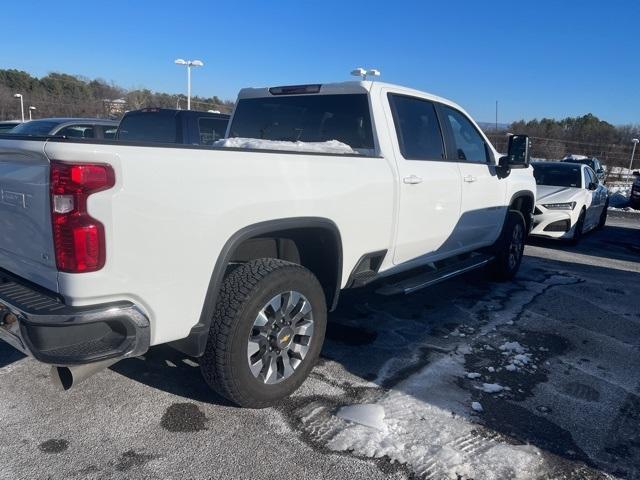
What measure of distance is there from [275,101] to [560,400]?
3263 millimetres

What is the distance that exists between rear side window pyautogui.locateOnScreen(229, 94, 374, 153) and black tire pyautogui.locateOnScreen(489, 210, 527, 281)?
2782mm

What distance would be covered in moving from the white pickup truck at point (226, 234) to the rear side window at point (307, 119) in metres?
0.01

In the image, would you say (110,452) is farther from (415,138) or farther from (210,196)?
(415,138)

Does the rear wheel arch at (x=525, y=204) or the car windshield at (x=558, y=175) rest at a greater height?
the car windshield at (x=558, y=175)

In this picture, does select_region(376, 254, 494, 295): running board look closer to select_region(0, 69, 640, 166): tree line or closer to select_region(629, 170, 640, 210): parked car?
select_region(629, 170, 640, 210): parked car

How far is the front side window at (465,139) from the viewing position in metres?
5.00

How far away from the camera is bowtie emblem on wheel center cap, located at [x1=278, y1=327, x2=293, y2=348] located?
10.3ft

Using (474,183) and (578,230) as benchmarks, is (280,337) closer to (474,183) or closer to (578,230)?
(474,183)

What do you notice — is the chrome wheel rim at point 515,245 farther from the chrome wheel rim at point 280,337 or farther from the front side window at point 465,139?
the chrome wheel rim at point 280,337

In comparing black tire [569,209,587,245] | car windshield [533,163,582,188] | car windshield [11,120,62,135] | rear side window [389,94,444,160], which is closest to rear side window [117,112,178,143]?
car windshield [11,120,62,135]

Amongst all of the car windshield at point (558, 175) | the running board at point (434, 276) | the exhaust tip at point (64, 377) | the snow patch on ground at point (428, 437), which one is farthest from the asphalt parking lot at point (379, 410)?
the car windshield at point (558, 175)

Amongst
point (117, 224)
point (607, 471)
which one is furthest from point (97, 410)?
point (607, 471)

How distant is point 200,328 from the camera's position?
A: 2.68m

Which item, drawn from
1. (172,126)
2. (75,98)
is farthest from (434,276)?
(75,98)
